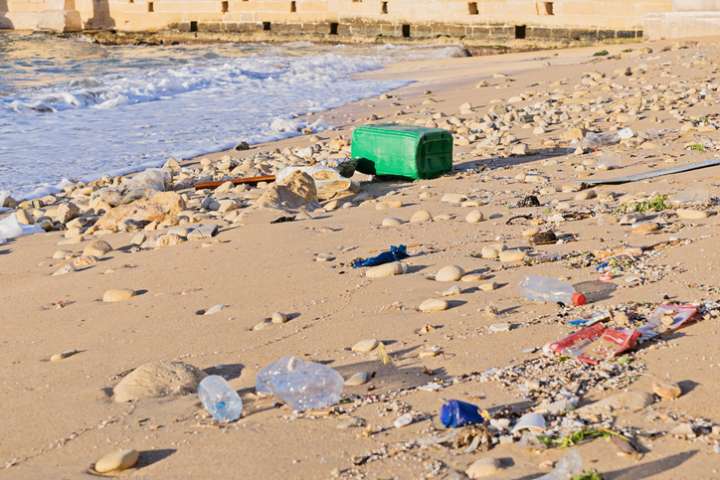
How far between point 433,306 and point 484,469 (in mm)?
1238

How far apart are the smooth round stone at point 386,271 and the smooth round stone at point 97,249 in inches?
58.6

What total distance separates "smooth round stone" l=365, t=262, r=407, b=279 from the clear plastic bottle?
47.3 inches

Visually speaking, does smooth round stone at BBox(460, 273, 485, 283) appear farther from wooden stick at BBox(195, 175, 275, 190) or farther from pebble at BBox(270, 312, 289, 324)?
wooden stick at BBox(195, 175, 275, 190)

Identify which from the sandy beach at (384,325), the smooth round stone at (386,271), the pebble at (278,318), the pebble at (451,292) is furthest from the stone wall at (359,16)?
the pebble at (278,318)

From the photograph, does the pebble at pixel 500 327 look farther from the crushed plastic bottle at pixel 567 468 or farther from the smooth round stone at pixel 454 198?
the smooth round stone at pixel 454 198

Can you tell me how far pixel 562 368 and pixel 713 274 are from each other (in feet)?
3.21

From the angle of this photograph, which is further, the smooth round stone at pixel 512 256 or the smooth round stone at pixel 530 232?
the smooth round stone at pixel 530 232

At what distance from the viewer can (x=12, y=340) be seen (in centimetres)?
368

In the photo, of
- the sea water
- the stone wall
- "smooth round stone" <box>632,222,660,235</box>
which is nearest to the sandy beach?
"smooth round stone" <box>632,222,660,235</box>

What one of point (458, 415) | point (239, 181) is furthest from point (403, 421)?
point (239, 181)

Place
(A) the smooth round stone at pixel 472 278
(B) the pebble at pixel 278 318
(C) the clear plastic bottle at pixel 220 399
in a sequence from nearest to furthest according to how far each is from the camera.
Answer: (C) the clear plastic bottle at pixel 220 399, (B) the pebble at pixel 278 318, (A) the smooth round stone at pixel 472 278

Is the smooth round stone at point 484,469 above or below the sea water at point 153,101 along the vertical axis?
below

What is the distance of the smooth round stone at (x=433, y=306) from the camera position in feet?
11.6

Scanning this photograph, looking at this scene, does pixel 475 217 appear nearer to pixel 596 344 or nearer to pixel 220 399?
pixel 596 344
